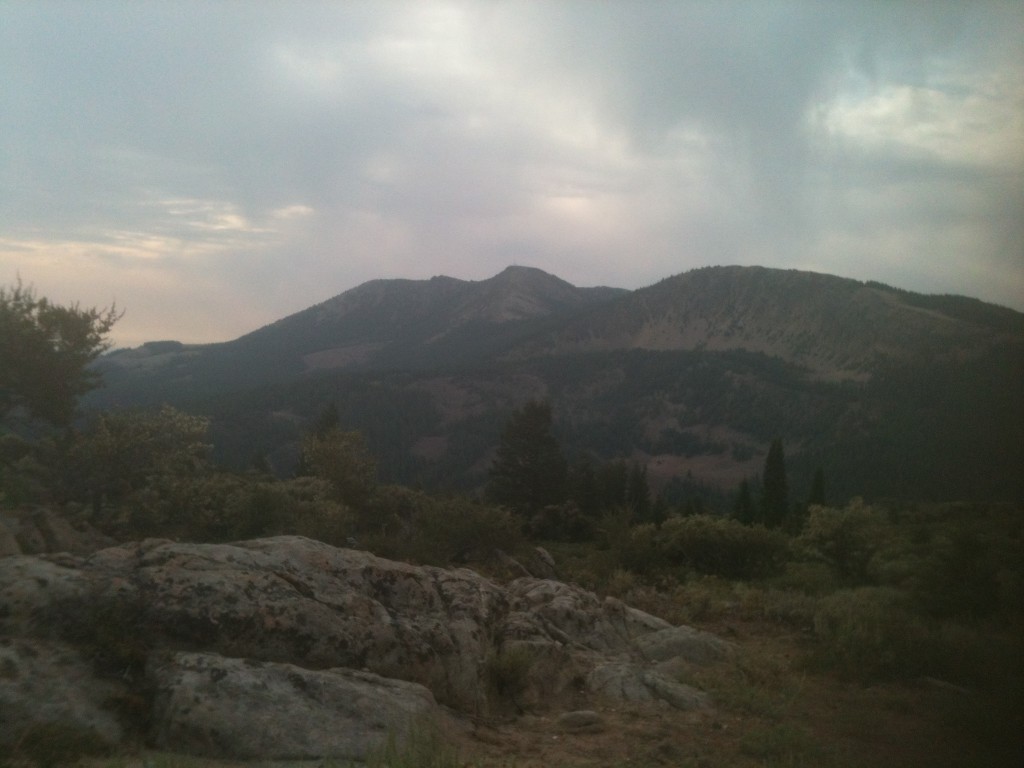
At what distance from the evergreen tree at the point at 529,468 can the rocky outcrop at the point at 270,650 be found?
29.3 meters

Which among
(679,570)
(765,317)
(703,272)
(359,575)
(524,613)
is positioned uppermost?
(703,272)

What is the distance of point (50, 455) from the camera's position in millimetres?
16062

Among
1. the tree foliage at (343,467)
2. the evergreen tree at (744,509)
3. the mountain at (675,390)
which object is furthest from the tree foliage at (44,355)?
the evergreen tree at (744,509)

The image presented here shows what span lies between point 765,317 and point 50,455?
6281 inches

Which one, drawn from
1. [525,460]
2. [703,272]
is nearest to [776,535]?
[525,460]

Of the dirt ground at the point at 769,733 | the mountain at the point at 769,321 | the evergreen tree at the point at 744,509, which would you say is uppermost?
the mountain at the point at 769,321

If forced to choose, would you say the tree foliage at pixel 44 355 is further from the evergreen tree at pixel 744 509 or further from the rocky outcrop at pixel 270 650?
the evergreen tree at pixel 744 509

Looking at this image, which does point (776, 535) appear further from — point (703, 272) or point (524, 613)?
point (703, 272)

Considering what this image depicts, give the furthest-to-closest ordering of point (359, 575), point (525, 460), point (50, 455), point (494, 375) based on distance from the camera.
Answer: point (494, 375)
point (525, 460)
point (50, 455)
point (359, 575)

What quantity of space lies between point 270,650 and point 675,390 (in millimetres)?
124038

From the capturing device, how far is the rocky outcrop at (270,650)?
566 cm

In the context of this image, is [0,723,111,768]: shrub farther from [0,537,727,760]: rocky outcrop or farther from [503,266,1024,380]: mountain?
[503,266,1024,380]: mountain

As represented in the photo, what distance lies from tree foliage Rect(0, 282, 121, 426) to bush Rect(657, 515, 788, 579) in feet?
53.0

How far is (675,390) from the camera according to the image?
127 meters
